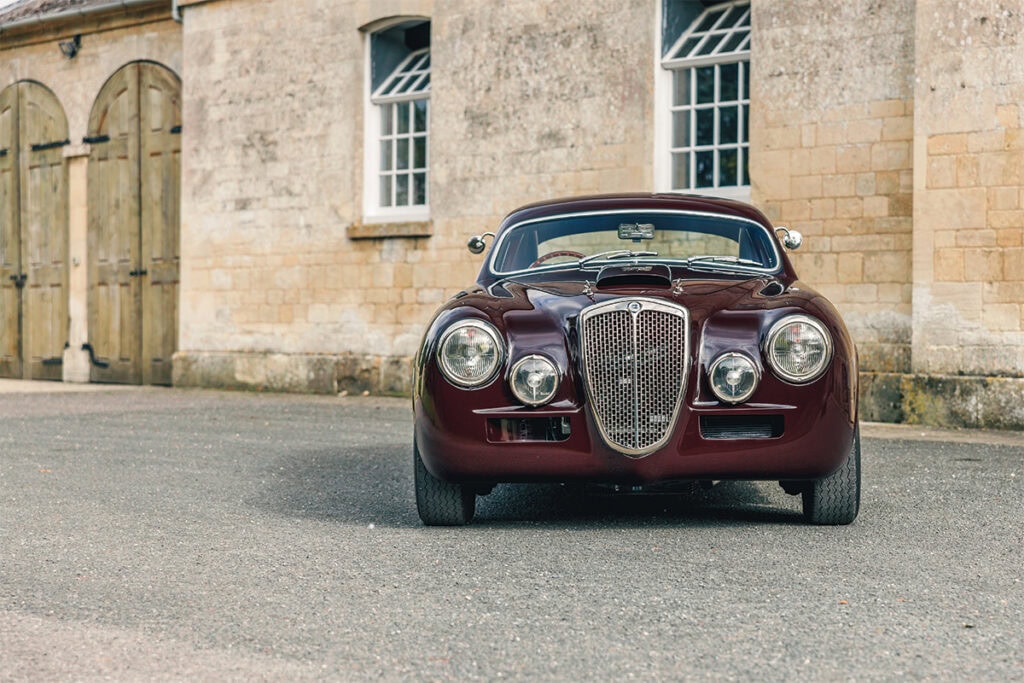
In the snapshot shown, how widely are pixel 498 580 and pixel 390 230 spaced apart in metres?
10.4

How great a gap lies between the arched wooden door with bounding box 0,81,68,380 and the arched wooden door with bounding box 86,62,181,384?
0.80 m

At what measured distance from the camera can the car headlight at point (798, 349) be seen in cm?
532

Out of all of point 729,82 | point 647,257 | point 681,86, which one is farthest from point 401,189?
point 647,257

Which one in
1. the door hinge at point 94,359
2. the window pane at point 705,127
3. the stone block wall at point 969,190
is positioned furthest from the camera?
the door hinge at point 94,359

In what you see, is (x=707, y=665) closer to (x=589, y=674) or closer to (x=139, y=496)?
(x=589, y=674)

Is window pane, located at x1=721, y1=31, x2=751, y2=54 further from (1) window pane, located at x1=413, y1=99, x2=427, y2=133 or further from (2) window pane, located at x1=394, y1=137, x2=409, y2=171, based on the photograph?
(2) window pane, located at x1=394, y1=137, x2=409, y2=171

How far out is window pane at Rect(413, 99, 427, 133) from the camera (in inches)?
595

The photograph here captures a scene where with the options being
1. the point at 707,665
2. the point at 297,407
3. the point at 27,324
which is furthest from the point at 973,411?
the point at 27,324

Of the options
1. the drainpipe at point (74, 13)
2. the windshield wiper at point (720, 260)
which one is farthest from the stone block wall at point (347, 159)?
the windshield wiper at point (720, 260)

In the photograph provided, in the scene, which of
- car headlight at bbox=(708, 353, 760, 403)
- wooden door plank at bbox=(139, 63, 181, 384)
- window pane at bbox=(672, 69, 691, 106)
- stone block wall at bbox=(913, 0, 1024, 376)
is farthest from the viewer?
wooden door plank at bbox=(139, 63, 181, 384)

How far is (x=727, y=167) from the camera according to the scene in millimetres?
12664

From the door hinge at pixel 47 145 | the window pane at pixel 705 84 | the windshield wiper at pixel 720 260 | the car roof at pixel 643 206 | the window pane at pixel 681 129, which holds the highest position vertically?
the door hinge at pixel 47 145

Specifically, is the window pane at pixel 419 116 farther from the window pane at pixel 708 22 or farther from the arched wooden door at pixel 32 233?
the arched wooden door at pixel 32 233

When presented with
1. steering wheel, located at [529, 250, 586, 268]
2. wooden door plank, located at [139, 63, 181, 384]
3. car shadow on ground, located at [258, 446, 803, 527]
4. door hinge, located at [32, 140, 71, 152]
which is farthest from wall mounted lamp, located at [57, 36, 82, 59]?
steering wheel, located at [529, 250, 586, 268]
